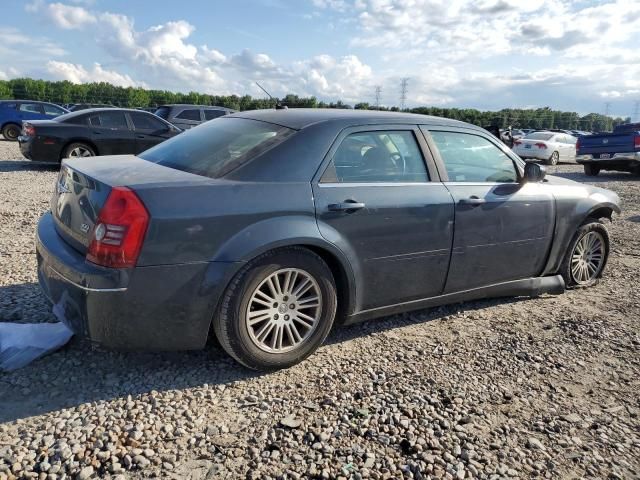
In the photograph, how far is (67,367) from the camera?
10.4 ft

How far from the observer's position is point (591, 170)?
15938 mm

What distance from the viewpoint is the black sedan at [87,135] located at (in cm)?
1125

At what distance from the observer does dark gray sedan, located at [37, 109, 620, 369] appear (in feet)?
9.20

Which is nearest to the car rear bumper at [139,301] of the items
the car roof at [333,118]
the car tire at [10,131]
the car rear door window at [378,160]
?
the car rear door window at [378,160]

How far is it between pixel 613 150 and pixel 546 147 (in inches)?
230

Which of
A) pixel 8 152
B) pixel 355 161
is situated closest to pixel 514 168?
pixel 355 161

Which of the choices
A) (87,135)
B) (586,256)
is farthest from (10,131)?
(586,256)

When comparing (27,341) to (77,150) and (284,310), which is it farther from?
(77,150)

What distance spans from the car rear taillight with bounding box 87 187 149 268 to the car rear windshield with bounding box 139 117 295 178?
536 mm

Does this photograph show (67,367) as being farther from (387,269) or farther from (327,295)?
(387,269)

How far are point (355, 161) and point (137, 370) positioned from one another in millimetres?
1918

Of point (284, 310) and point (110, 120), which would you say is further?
point (110, 120)

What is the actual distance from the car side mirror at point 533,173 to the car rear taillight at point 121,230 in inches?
121

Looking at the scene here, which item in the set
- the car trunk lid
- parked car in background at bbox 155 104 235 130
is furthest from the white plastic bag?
parked car in background at bbox 155 104 235 130
